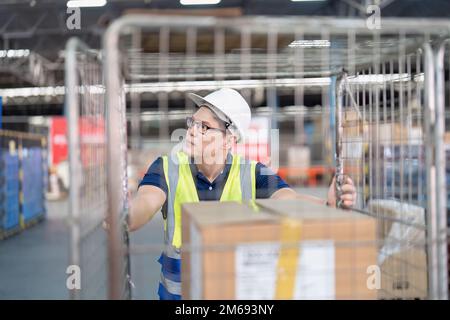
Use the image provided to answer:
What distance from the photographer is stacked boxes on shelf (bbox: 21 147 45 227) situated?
9.27 meters

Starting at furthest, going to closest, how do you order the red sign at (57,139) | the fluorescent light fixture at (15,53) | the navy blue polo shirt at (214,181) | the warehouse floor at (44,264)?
the red sign at (57,139), the fluorescent light fixture at (15,53), the warehouse floor at (44,264), the navy blue polo shirt at (214,181)

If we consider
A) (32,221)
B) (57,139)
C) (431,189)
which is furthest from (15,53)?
(431,189)

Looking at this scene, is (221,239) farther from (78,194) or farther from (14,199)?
(14,199)

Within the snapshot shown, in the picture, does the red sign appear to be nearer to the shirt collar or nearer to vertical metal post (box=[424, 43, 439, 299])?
the shirt collar

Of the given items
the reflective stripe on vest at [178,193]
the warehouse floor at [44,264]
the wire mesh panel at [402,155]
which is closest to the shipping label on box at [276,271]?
the wire mesh panel at [402,155]

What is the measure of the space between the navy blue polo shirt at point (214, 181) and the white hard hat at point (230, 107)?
0.23m

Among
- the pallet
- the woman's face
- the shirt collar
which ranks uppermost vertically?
the woman's face

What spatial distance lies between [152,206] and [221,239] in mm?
767

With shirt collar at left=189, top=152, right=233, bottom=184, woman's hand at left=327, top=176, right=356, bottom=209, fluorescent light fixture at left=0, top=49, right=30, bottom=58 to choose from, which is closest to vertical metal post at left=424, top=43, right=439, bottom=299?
woman's hand at left=327, top=176, right=356, bottom=209

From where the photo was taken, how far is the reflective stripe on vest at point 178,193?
2.19m

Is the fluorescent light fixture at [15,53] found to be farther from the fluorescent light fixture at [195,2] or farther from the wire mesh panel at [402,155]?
the wire mesh panel at [402,155]

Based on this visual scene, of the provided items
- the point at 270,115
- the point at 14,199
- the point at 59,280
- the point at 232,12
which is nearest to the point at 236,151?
the point at 270,115

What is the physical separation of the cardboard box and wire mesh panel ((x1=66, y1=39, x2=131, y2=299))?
0.28m

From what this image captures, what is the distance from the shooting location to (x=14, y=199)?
340 inches
